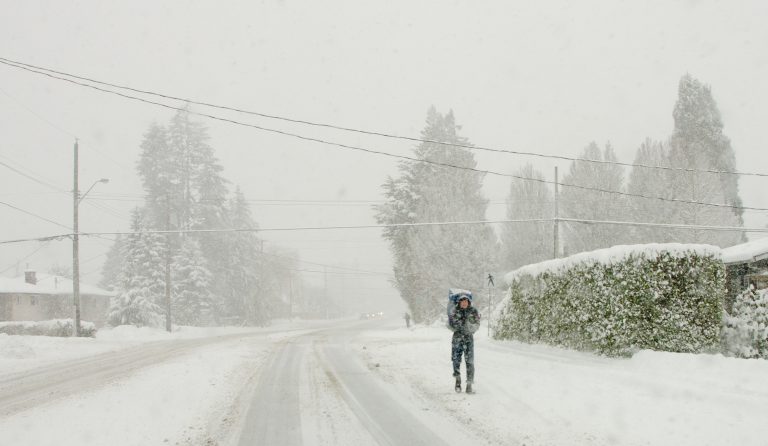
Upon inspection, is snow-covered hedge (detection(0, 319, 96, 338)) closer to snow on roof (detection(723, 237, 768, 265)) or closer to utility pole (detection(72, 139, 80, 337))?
utility pole (detection(72, 139, 80, 337))

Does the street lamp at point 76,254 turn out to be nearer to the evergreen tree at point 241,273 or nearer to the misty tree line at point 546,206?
the misty tree line at point 546,206

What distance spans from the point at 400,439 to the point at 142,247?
40735 mm

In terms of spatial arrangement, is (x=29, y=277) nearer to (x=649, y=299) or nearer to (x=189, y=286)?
(x=189, y=286)

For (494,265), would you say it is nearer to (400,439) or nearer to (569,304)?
(569,304)

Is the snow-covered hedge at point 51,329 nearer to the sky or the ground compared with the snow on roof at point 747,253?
nearer to the ground

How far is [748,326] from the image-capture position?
12781 millimetres

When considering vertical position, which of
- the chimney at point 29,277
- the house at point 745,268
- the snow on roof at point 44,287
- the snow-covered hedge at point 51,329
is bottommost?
the snow-covered hedge at point 51,329

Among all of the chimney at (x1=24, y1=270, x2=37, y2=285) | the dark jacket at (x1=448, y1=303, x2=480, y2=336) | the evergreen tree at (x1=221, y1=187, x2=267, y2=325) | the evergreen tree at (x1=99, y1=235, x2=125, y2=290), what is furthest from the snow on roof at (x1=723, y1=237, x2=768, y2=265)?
the evergreen tree at (x1=99, y1=235, x2=125, y2=290)

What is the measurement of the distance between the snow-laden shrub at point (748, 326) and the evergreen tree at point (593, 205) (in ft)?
89.3

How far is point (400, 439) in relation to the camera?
706 centimetres

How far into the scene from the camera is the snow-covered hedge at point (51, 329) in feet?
103

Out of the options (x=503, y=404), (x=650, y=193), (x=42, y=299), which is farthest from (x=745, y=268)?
(x=42, y=299)

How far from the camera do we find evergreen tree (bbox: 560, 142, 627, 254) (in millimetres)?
40750

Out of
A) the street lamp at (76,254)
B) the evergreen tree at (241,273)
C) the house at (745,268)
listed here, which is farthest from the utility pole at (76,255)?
the house at (745,268)
